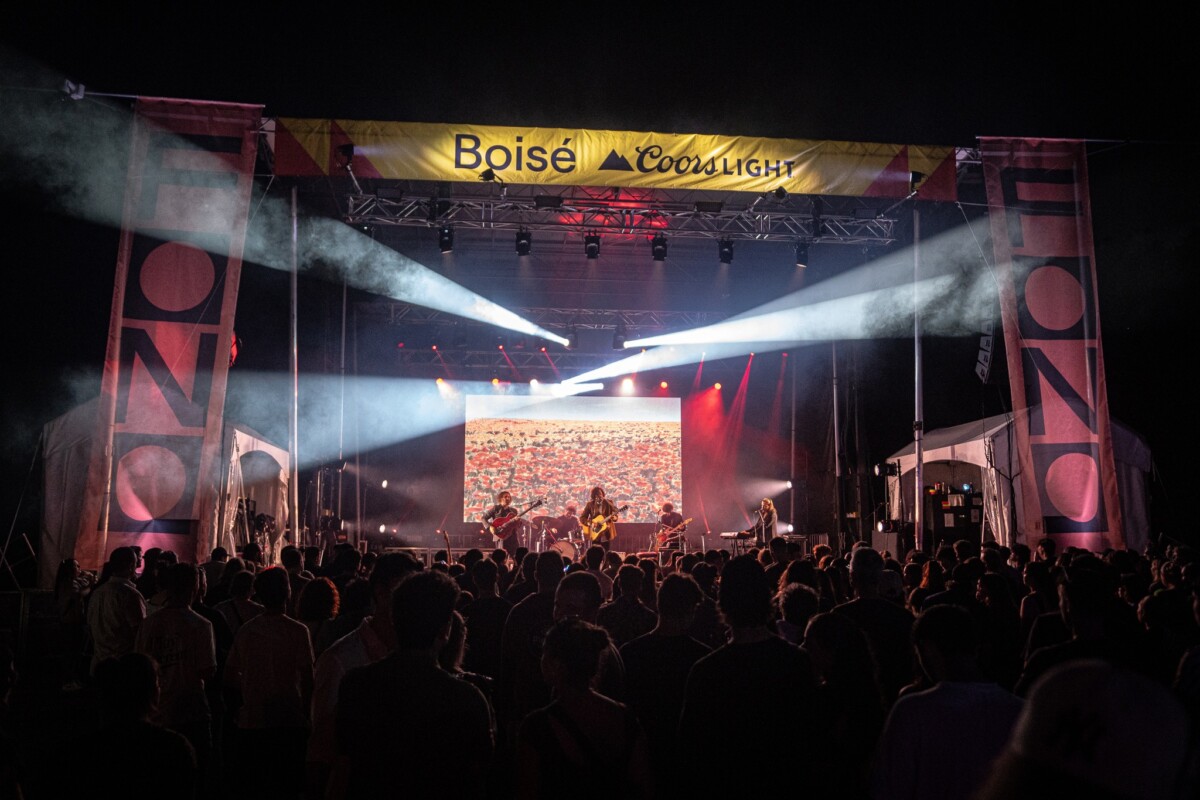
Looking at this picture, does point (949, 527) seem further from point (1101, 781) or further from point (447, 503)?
point (1101, 781)

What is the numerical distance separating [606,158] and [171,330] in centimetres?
611

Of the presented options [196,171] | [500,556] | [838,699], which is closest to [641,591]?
[838,699]

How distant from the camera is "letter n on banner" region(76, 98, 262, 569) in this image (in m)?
10.5

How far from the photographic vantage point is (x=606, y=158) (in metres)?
12.6

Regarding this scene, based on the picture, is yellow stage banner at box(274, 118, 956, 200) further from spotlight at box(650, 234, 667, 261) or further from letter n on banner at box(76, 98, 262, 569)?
spotlight at box(650, 234, 667, 261)

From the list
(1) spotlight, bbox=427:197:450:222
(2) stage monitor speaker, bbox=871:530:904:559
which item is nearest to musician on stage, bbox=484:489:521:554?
(1) spotlight, bbox=427:197:450:222

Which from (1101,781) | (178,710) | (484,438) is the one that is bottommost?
(178,710)

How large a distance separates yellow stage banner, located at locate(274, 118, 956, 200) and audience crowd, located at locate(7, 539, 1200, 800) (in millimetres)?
8384

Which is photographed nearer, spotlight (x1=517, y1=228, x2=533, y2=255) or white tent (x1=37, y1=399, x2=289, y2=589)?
white tent (x1=37, y1=399, x2=289, y2=589)

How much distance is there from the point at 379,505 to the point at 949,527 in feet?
44.1

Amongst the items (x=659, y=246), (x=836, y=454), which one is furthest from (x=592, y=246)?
(x=836, y=454)

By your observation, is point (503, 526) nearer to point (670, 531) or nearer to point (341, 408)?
point (670, 531)

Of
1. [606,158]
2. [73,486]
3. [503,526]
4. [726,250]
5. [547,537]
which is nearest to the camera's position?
[73,486]

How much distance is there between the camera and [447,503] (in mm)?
22656
